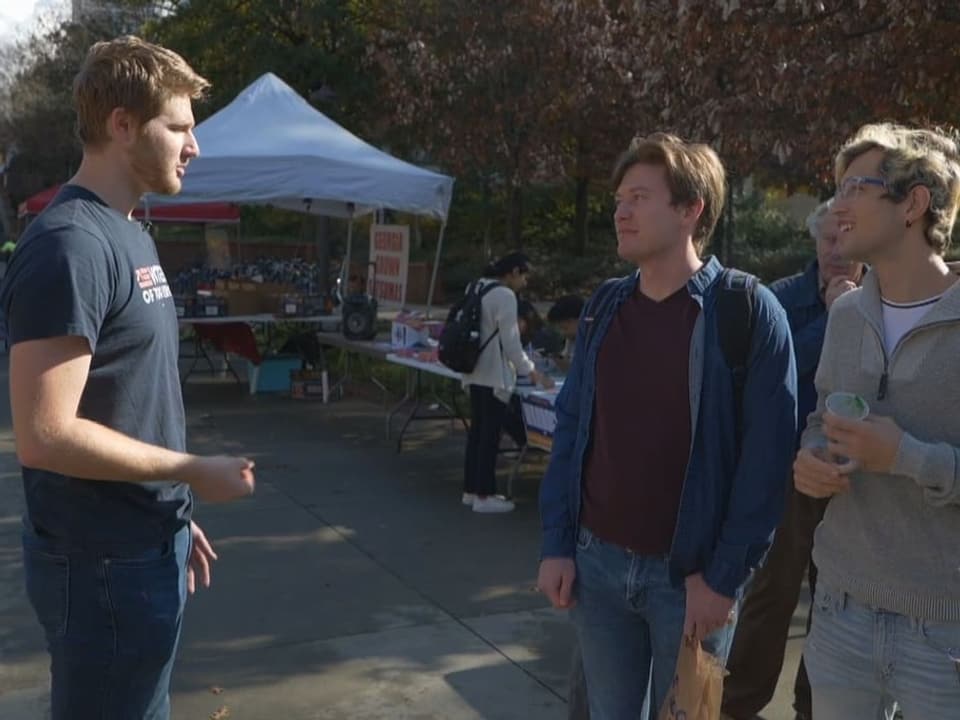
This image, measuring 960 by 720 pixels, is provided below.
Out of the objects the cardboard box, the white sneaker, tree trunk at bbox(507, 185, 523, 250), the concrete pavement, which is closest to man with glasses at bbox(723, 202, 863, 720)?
the concrete pavement

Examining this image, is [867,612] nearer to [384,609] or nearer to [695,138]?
[384,609]

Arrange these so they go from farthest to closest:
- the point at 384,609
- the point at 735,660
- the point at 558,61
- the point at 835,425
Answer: the point at 558,61 → the point at 384,609 → the point at 735,660 → the point at 835,425

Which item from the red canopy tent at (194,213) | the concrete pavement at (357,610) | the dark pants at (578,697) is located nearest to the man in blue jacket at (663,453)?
the dark pants at (578,697)

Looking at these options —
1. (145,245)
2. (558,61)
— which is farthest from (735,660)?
(558,61)

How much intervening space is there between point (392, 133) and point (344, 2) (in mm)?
2118

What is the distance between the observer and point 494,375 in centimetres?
739

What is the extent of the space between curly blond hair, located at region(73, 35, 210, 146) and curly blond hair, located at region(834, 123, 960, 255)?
4.75 feet

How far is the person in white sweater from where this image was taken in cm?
737

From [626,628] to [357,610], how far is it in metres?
2.97

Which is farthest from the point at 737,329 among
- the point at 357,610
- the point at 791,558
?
the point at 357,610

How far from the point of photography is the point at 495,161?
14.3 meters

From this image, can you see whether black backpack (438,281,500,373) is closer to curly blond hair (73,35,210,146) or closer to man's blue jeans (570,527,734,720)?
man's blue jeans (570,527,734,720)

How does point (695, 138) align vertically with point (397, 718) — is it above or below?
above

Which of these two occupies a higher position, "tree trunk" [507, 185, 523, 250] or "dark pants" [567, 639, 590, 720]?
"tree trunk" [507, 185, 523, 250]
